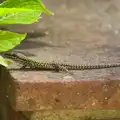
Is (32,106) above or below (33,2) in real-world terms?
below

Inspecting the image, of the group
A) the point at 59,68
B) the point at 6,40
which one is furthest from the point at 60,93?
the point at 6,40

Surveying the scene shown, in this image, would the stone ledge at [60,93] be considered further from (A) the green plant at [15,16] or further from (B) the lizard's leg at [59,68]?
(A) the green plant at [15,16]

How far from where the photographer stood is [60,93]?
0.65 m

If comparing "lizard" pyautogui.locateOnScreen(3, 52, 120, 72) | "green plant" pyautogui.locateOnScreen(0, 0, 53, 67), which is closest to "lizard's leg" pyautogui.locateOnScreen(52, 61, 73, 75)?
"lizard" pyautogui.locateOnScreen(3, 52, 120, 72)

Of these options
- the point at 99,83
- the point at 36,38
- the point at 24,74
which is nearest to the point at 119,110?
the point at 99,83

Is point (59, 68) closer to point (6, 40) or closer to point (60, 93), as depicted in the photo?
point (60, 93)

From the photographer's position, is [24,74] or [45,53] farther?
[45,53]

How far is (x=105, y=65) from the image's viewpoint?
0.76m

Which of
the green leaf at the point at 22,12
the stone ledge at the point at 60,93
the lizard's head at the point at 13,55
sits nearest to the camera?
the green leaf at the point at 22,12

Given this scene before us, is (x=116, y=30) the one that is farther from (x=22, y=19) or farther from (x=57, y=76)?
(x=22, y=19)

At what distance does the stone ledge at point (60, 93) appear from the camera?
0.65m

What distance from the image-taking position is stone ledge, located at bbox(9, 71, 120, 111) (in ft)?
2.12

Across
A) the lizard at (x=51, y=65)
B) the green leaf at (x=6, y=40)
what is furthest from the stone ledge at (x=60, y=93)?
the green leaf at (x=6, y=40)

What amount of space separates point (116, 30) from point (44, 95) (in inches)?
18.6
